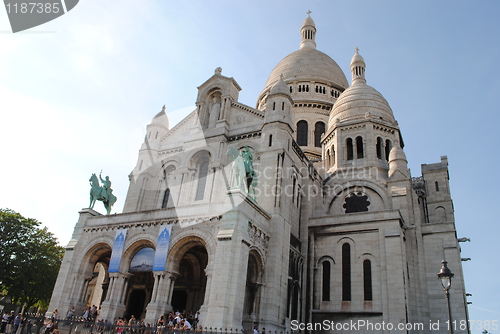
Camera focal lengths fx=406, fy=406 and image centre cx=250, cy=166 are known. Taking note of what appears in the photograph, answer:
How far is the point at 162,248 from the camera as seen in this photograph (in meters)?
24.4

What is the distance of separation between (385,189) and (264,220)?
13.3 metres

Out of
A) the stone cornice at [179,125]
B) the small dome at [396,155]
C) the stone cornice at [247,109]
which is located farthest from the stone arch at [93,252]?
the small dome at [396,155]

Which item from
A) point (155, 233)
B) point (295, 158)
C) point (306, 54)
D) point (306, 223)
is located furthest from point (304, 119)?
point (155, 233)

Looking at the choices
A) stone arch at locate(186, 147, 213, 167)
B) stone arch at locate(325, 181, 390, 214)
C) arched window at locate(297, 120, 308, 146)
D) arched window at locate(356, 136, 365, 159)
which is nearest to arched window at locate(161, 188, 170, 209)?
stone arch at locate(186, 147, 213, 167)

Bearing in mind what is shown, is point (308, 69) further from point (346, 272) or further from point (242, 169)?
point (242, 169)

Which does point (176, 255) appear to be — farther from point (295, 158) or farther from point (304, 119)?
point (304, 119)

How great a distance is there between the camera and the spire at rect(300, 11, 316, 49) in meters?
61.3

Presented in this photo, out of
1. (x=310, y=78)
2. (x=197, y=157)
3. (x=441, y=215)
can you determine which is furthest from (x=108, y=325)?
(x=310, y=78)

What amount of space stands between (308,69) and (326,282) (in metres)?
31.9

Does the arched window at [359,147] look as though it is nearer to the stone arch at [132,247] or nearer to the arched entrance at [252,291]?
the arched entrance at [252,291]

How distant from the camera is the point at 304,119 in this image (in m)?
48.4

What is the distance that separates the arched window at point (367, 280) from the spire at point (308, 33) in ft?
134

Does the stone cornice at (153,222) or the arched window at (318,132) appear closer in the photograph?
the stone cornice at (153,222)

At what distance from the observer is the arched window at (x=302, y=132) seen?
4738 centimetres
